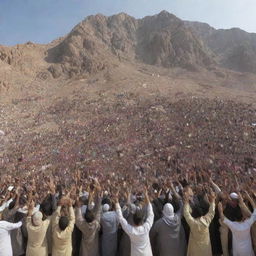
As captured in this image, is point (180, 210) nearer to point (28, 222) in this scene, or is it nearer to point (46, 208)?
point (46, 208)

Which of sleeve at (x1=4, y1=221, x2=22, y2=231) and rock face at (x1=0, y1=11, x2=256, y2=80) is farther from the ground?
rock face at (x1=0, y1=11, x2=256, y2=80)

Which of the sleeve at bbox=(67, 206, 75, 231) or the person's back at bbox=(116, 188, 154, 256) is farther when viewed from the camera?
the sleeve at bbox=(67, 206, 75, 231)

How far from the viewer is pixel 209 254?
4801 mm

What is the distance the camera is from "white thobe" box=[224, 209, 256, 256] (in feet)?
14.8

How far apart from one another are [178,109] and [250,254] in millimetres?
25058

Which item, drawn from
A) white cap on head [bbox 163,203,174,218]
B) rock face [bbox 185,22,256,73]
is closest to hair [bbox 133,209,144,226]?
white cap on head [bbox 163,203,174,218]

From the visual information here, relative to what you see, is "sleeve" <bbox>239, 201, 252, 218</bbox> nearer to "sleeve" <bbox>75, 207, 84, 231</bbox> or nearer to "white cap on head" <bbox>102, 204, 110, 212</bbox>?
"white cap on head" <bbox>102, 204, 110, 212</bbox>

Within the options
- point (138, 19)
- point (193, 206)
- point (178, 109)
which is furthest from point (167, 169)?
point (138, 19)

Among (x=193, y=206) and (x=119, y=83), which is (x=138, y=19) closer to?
(x=119, y=83)

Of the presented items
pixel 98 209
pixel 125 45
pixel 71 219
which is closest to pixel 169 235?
pixel 98 209

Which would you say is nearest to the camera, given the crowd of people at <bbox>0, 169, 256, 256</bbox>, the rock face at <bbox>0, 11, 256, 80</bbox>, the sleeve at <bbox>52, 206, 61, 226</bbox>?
the crowd of people at <bbox>0, 169, 256, 256</bbox>

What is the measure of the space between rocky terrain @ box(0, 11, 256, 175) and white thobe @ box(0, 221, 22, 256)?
10825 millimetres

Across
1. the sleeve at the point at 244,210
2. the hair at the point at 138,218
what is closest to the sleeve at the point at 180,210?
the hair at the point at 138,218

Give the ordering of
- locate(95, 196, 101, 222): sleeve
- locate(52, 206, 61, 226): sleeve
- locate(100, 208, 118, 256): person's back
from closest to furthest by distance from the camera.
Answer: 1. locate(52, 206, 61, 226): sleeve
2. locate(95, 196, 101, 222): sleeve
3. locate(100, 208, 118, 256): person's back
